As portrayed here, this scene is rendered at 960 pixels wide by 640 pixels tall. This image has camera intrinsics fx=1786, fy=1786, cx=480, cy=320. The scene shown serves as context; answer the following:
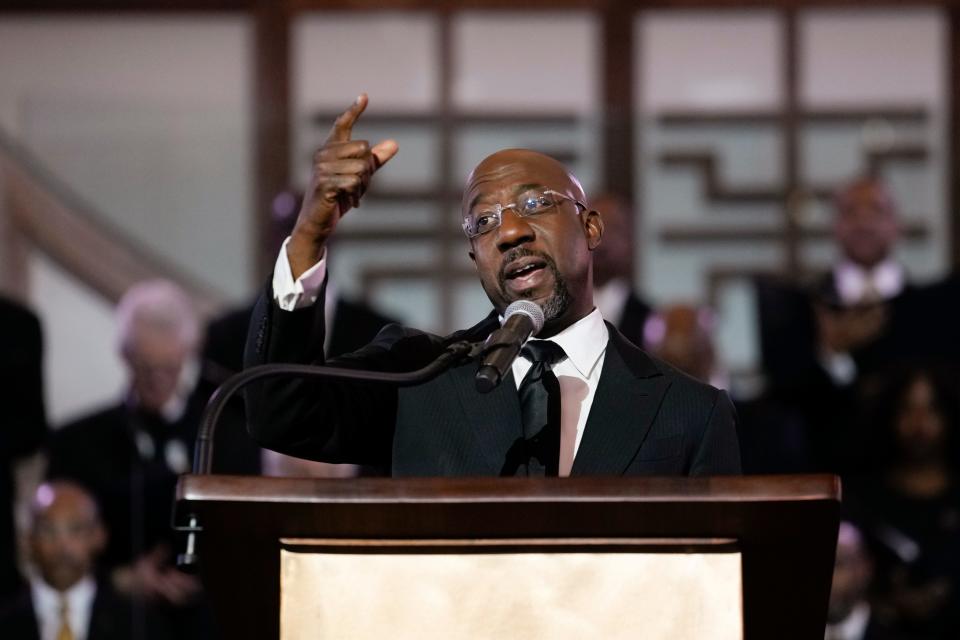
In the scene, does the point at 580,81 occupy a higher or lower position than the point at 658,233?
higher

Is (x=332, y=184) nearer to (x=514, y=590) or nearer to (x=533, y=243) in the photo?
(x=533, y=243)

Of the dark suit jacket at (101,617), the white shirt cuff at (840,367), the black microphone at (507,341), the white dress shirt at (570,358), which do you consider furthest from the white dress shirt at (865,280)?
the black microphone at (507,341)

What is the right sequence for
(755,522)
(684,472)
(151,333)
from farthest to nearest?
(151,333), (684,472), (755,522)

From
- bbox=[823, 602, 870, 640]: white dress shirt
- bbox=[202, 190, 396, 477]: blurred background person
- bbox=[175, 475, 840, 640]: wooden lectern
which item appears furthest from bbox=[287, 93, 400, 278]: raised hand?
bbox=[823, 602, 870, 640]: white dress shirt

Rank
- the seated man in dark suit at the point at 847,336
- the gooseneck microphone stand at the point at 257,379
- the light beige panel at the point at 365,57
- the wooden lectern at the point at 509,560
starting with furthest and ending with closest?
the light beige panel at the point at 365,57 < the seated man in dark suit at the point at 847,336 < the gooseneck microphone stand at the point at 257,379 < the wooden lectern at the point at 509,560

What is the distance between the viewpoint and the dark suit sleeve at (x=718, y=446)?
2.03 meters

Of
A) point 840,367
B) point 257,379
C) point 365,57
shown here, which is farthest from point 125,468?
point 257,379

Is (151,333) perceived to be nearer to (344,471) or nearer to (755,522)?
(344,471)

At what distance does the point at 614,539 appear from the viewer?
1.57m

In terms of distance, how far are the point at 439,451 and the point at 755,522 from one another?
1.89 ft

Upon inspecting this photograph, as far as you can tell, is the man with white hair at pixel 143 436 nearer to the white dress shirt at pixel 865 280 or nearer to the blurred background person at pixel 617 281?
the blurred background person at pixel 617 281

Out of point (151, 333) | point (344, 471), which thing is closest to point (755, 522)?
point (344, 471)

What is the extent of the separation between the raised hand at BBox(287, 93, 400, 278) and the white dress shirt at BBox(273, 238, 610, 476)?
0.02 m

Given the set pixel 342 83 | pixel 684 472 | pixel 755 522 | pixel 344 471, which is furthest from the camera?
pixel 342 83
